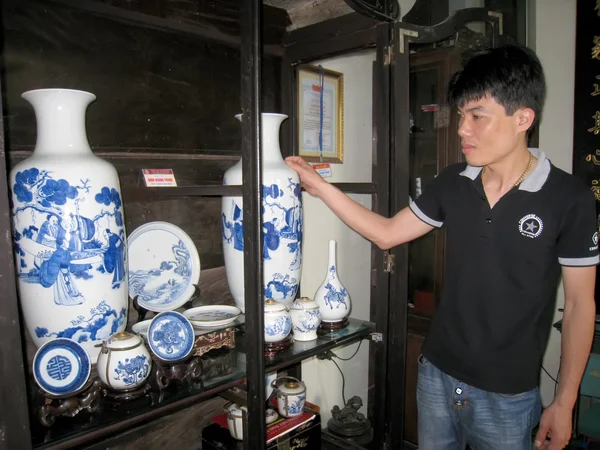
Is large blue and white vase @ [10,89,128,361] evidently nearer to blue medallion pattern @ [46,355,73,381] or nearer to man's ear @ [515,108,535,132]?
blue medallion pattern @ [46,355,73,381]

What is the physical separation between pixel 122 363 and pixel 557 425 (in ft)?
3.28

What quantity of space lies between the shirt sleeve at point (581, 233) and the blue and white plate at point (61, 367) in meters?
1.04

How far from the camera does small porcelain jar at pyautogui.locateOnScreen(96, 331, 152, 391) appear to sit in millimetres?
841

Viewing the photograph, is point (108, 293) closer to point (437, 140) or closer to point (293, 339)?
point (293, 339)

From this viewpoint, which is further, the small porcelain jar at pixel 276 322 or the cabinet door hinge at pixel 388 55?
the cabinet door hinge at pixel 388 55

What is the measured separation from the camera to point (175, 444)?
1328mm

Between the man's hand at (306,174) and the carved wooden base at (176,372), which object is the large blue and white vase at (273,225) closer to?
the man's hand at (306,174)

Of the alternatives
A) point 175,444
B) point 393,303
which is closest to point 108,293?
point 175,444

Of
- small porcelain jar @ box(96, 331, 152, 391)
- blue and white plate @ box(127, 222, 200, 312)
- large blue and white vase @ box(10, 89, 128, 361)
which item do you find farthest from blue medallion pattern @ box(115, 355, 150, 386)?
blue and white plate @ box(127, 222, 200, 312)

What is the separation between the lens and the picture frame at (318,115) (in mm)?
1532

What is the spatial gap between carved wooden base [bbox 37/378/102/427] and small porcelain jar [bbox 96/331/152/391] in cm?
2

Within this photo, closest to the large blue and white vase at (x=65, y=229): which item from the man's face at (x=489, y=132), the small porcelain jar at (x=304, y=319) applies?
the small porcelain jar at (x=304, y=319)

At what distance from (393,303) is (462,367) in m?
0.25

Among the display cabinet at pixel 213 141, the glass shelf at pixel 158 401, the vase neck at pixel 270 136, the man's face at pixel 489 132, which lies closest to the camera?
the glass shelf at pixel 158 401
